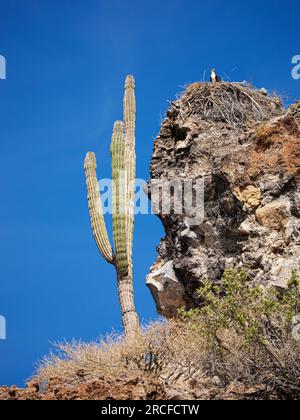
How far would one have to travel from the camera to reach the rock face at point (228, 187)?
25.4 ft

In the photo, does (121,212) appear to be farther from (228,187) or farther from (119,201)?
(228,187)

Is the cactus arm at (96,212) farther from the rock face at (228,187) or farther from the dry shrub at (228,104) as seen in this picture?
the dry shrub at (228,104)

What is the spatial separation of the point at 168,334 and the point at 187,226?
1493 millimetres

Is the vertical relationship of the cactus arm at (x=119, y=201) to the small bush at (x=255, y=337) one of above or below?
above

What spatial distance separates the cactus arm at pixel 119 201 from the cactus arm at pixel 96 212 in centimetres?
32

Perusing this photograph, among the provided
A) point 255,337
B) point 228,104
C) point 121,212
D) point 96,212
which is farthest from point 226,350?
point 96,212

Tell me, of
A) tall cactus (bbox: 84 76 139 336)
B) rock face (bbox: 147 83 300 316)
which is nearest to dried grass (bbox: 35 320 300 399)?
rock face (bbox: 147 83 300 316)

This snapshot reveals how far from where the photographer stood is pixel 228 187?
335 inches

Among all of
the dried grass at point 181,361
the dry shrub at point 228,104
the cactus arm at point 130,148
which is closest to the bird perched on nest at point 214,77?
the dry shrub at point 228,104

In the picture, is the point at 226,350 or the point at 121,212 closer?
the point at 226,350

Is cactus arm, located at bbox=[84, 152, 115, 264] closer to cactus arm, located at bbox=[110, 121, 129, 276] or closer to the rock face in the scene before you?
cactus arm, located at bbox=[110, 121, 129, 276]

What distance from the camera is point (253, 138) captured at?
27.9 feet

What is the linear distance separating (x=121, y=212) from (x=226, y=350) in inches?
209
